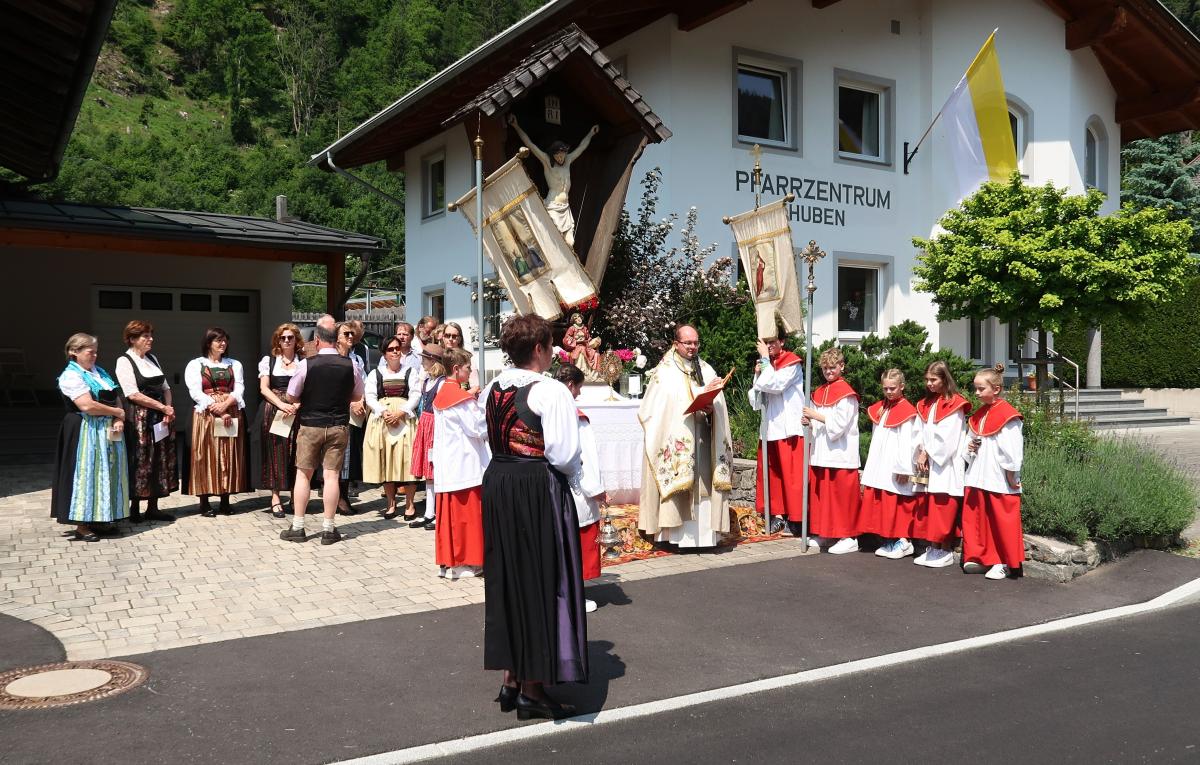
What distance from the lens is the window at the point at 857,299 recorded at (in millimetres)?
15875

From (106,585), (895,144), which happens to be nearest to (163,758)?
(106,585)

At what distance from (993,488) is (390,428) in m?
5.28

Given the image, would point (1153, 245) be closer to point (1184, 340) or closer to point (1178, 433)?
point (1178, 433)

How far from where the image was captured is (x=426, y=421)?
9062 mm

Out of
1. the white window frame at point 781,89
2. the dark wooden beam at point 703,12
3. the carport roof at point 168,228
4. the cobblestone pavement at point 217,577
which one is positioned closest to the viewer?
the cobblestone pavement at point 217,577

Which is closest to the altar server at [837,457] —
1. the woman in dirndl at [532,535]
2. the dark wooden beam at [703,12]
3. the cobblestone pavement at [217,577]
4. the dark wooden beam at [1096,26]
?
the cobblestone pavement at [217,577]

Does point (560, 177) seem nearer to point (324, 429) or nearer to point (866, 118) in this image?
point (324, 429)

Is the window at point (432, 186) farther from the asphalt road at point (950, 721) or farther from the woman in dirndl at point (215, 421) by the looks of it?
the asphalt road at point (950, 721)

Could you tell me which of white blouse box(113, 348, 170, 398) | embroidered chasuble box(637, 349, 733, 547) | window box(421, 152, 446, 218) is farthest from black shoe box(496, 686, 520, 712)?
window box(421, 152, 446, 218)

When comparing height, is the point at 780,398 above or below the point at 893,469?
above

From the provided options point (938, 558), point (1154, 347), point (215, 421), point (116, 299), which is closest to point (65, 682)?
point (215, 421)

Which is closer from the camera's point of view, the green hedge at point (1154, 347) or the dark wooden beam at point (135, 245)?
the dark wooden beam at point (135, 245)

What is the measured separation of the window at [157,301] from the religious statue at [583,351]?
10.1 metres

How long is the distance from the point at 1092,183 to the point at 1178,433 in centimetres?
502
